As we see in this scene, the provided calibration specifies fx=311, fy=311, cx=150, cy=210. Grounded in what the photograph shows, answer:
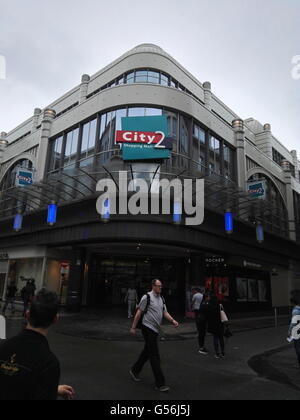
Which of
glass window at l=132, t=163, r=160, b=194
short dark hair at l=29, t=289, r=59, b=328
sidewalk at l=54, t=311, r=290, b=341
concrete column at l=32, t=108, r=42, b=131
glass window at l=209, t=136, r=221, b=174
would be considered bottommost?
sidewalk at l=54, t=311, r=290, b=341

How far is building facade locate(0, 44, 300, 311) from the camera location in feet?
54.7

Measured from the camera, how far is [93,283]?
2223cm

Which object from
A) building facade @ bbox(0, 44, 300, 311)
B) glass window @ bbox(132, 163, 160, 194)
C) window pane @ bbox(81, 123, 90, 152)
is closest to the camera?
glass window @ bbox(132, 163, 160, 194)

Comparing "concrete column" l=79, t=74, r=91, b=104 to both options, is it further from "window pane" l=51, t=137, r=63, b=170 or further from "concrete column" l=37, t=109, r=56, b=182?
"window pane" l=51, t=137, r=63, b=170

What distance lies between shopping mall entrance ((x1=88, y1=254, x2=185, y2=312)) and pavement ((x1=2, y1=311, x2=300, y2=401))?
9.12 metres

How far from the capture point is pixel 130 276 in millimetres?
22734

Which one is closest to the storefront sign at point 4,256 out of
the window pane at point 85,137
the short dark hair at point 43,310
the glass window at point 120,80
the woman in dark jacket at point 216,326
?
the window pane at point 85,137

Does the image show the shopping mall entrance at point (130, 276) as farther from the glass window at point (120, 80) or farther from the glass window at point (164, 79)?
the glass window at point (120, 80)

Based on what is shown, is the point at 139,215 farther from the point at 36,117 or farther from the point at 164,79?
the point at 36,117

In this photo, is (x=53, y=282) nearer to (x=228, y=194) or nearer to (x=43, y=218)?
(x=43, y=218)

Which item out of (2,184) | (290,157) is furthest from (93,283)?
(290,157)

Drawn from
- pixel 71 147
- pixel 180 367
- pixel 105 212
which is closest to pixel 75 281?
pixel 105 212

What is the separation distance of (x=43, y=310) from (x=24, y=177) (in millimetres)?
20964

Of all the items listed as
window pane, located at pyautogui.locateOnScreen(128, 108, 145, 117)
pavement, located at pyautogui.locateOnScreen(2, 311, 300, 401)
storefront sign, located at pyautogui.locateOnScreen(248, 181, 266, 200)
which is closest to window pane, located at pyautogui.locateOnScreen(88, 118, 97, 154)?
window pane, located at pyautogui.locateOnScreen(128, 108, 145, 117)
